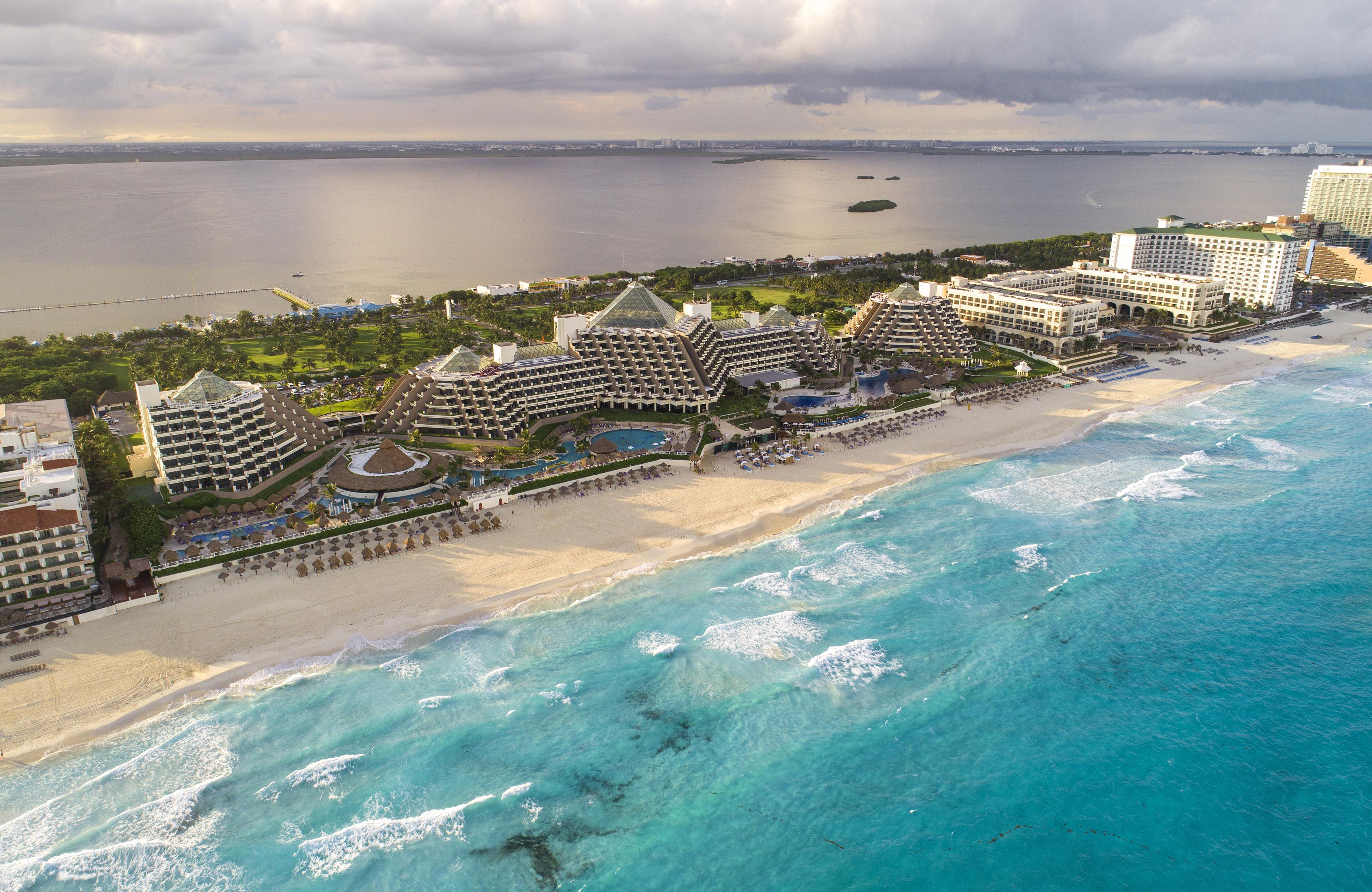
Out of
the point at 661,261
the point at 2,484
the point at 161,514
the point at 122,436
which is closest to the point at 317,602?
the point at 161,514

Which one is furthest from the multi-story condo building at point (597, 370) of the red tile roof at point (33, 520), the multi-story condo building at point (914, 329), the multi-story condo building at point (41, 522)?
the red tile roof at point (33, 520)

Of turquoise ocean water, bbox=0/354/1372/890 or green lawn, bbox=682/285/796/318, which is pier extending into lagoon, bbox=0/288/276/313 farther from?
turquoise ocean water, bbox=0/354/1372/890

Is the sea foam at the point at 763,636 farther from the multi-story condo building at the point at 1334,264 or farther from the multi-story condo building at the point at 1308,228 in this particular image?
the multi-story condo building at the point at 1334,264

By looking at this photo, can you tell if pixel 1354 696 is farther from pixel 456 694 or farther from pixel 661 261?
pixel 661 261

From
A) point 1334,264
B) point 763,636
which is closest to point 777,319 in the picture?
point 763,636

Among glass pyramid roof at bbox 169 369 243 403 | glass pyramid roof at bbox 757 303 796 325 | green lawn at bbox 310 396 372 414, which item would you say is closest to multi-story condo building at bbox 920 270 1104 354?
glass pyramid roof at bbox 757 303 796 325

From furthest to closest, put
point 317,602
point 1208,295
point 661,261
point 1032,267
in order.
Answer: point 661,261, point 1032,267, point 1208,295, point 317,602
